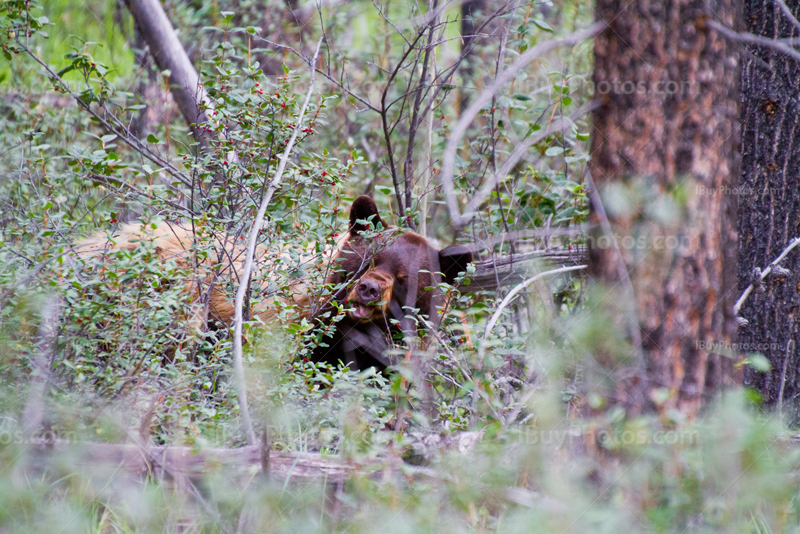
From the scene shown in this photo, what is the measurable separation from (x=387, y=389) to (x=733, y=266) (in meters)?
1.75

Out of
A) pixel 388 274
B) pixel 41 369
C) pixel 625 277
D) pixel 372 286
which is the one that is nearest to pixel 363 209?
pixel 388 274

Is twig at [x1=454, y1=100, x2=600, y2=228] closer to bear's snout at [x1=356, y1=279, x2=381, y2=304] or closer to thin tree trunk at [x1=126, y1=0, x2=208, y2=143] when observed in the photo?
bear's snout at [x1=356, y1=279, x2=381, y2=304]

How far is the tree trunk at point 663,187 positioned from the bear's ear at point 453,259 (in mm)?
2371

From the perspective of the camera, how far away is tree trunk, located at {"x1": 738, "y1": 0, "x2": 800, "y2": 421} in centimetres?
386

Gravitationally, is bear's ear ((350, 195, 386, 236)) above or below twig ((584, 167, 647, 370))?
above

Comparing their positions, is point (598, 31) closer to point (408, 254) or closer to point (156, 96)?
point (408, 254)

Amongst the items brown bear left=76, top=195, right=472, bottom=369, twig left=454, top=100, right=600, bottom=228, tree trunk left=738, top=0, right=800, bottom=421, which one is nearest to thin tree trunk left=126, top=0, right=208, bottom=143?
brown bear left=76, top=195, right=472, bottom=369

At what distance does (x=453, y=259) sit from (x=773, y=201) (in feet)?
7.14

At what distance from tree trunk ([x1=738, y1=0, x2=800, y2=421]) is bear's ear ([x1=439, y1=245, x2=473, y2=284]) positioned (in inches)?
73.8

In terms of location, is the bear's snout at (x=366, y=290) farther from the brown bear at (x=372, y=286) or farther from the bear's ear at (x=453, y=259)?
the bear's ear at (x=453, y=259)

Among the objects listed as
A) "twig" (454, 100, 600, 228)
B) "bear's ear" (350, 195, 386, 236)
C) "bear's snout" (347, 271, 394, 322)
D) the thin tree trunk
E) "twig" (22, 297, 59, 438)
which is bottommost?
"twig" (22, 297, 59, 438)

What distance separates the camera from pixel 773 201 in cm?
389

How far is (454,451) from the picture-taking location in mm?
2383

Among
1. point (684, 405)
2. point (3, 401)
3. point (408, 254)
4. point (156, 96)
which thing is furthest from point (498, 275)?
point (156, 96)
